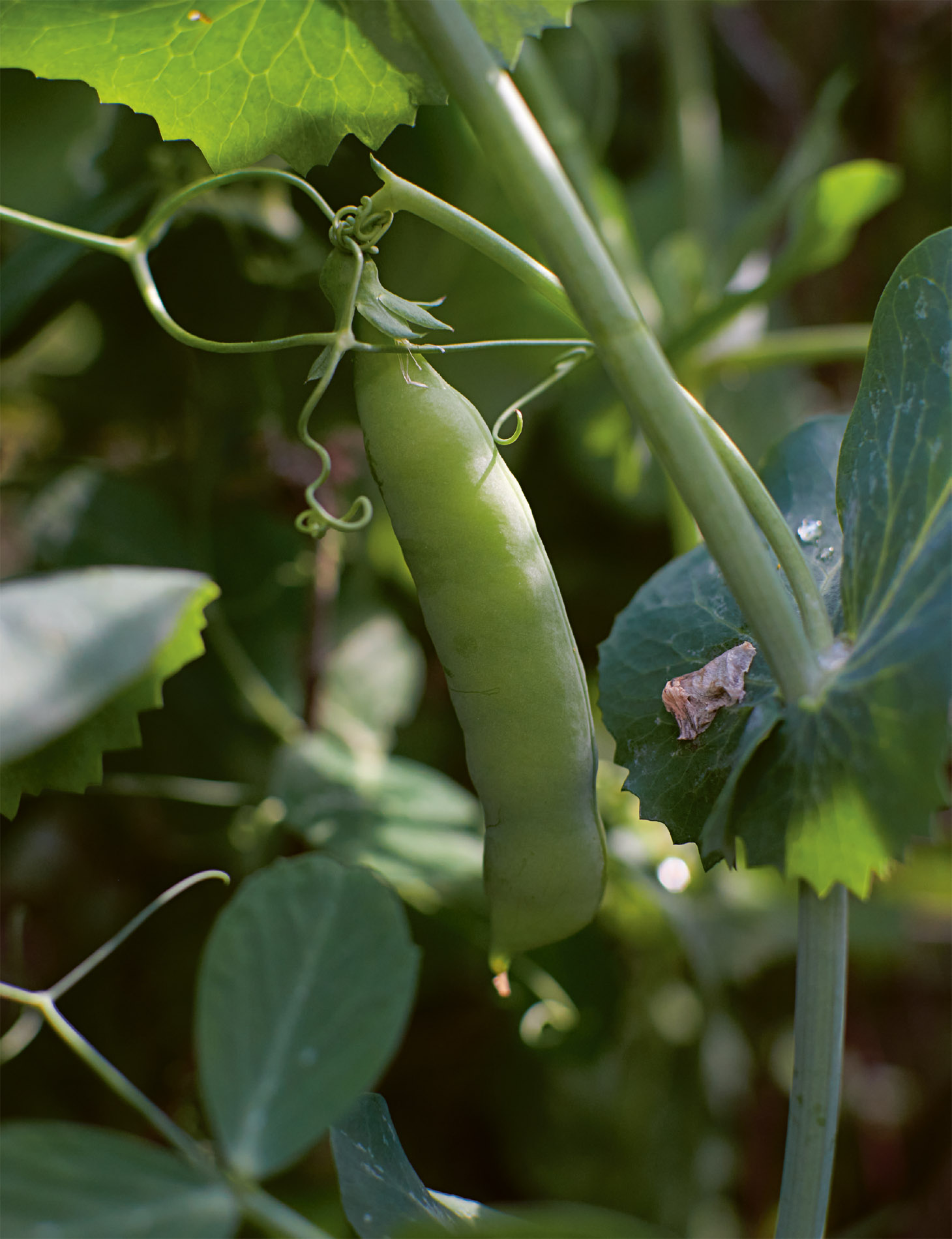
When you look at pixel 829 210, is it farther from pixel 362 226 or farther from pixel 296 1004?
pixel 296 1004

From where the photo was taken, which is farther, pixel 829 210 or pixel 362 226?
pixel 829 210

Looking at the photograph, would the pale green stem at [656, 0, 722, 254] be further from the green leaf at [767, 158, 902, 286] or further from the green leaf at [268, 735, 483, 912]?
the green leaf at [268, 735, 483, 912]

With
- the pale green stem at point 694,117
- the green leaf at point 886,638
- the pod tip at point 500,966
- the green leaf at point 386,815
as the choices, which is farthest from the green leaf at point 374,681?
the pale green stem at point 694,117

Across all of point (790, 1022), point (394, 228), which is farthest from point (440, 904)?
point (790, 1022)

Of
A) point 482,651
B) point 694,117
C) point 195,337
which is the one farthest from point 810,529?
point 694,117

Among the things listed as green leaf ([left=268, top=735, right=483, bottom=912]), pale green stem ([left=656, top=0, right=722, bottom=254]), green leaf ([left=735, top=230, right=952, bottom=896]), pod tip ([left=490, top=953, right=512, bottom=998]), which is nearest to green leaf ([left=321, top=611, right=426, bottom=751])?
green leaf ([left=268, top=735, right=483, bottom=912])
